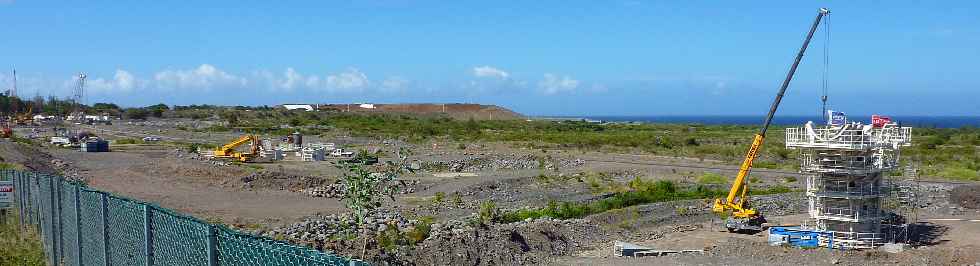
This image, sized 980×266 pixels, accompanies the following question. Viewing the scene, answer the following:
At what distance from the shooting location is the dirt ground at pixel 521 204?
25.9m

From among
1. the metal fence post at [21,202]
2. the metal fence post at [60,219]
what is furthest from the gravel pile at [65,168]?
the metal fence post at [60,219]

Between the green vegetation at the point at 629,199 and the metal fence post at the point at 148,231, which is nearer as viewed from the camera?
the metal fence post at the point at 148,231

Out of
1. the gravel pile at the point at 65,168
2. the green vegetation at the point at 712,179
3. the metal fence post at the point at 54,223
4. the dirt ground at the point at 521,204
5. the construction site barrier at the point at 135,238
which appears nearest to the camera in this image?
the construction site barrier at the point at 135,238

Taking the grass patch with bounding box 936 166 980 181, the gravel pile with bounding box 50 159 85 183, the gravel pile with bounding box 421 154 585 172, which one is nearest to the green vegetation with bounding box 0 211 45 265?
the gravel pile with bounding box 50 159 85 183

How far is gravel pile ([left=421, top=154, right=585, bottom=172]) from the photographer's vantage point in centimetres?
5784

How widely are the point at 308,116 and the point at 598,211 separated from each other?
11929 centimetres

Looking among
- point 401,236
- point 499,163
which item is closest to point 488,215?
point 401,236

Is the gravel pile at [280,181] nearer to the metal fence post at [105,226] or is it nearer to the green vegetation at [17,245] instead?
the green vegetation at [17,245]

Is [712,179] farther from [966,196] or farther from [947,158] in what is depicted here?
[947,158]

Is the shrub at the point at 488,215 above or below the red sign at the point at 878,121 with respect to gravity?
below

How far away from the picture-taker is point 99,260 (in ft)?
29.9

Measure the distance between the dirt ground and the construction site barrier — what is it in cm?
1062

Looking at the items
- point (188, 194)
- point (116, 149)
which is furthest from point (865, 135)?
point (116, 149)

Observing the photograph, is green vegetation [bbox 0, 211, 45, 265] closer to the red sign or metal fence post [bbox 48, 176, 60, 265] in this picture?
metal fence post [bbox 48, 176, 60, 265]
